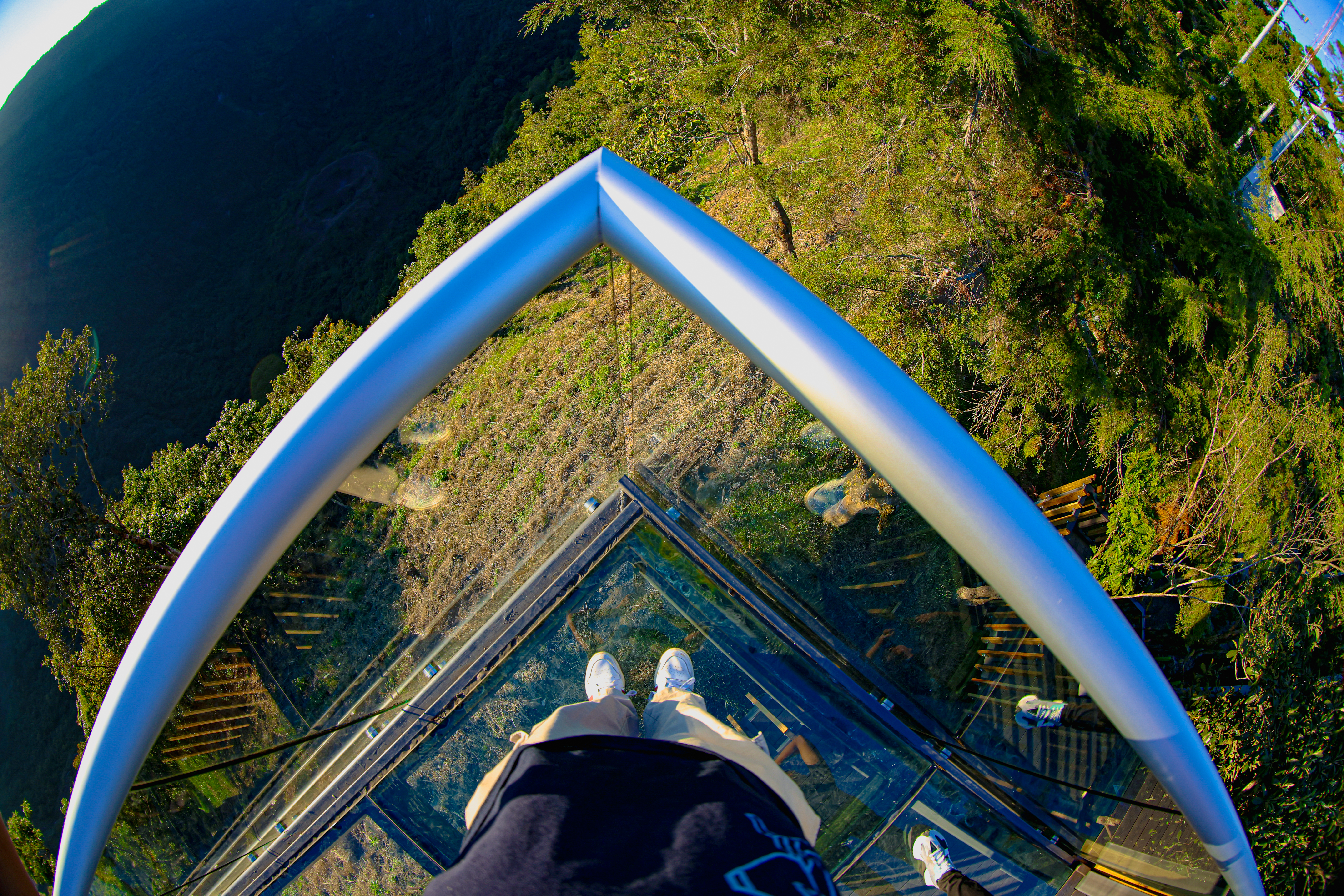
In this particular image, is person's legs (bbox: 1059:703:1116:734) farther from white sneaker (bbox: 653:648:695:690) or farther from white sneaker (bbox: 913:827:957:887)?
white sneaker (bbox: 653:648:695:690)

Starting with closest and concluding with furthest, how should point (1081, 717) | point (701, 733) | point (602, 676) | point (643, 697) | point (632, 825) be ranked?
point (632, 825), point (701, 733), point (602, 676), point (643, 697), point (1081, 717)

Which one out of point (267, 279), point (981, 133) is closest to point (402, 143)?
point (267, 279)

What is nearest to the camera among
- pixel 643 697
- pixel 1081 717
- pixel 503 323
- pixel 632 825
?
pixel 632 825

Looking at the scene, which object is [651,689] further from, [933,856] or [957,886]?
[957,886]

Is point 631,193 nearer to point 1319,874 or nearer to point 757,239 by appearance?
point 757,239

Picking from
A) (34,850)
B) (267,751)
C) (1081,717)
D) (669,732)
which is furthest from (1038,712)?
(34,850)

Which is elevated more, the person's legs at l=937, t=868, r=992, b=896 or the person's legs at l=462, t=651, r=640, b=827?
the person's legs at l=462, t=651, r=640, b=827

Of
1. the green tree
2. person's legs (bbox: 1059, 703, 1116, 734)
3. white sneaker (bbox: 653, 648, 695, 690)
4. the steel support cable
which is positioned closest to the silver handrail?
the steel support cable
